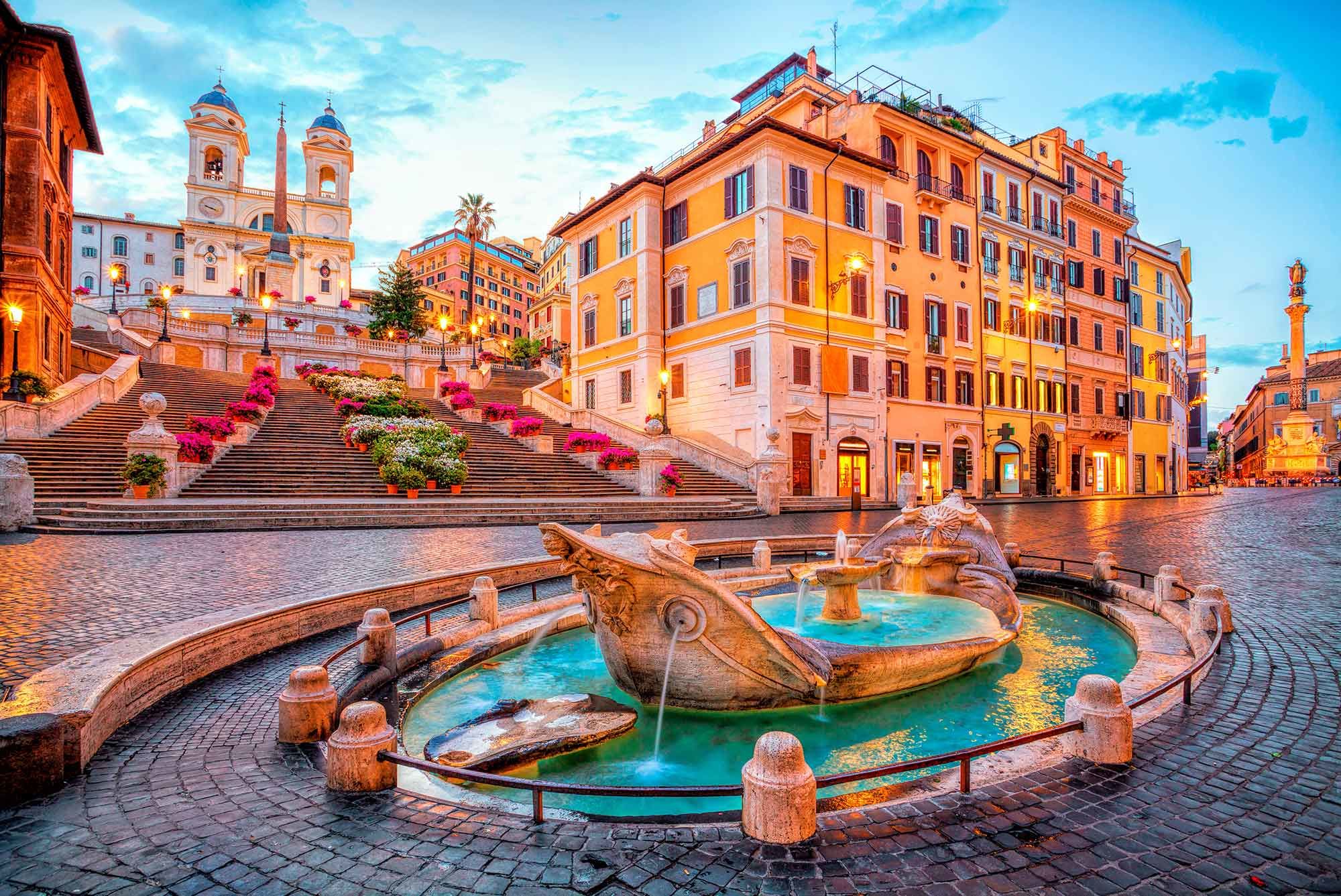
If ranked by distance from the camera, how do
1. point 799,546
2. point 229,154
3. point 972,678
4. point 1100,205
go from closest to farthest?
point 972,678
point 799,546
point 1100,205
point 229,154

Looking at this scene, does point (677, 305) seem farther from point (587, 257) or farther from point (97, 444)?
point (97, 444)

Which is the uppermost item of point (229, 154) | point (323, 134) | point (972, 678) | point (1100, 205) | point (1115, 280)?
point (323, 134)

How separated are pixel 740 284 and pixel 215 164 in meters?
68.7

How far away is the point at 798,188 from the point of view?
88.3ft

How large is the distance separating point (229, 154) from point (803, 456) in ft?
238

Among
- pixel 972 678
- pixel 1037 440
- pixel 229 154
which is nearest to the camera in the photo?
pixel 972 678

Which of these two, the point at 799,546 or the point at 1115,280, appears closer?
the point at 799,546

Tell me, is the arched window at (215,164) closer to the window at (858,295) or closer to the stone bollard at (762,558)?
the window at (858,295)

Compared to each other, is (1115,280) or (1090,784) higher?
(1115,280)

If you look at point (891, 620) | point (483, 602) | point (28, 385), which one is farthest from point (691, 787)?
point (28, 385)

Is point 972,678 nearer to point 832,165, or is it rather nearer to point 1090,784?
point 1090,784

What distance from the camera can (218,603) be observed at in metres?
6.83

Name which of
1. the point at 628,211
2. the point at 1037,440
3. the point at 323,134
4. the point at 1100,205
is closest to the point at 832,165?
the point at 628,211

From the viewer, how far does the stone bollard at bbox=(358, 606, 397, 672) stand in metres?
5.41
